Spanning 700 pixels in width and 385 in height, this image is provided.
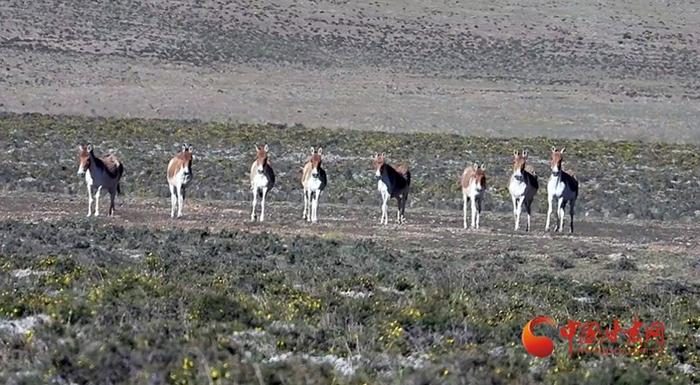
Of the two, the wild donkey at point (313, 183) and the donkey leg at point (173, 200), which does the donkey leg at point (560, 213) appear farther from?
the donkey leg at point (173, 200)

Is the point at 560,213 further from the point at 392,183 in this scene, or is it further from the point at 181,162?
the point at 181,162

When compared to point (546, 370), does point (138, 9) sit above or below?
above

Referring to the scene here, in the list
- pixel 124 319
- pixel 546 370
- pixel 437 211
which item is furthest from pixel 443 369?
pixel 437 211

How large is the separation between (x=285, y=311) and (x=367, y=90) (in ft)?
197

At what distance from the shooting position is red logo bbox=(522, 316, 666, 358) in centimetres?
1277

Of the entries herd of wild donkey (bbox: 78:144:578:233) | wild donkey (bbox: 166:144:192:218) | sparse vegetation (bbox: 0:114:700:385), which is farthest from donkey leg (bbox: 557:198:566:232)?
wild donkey (bbox: 166:144:192:218)

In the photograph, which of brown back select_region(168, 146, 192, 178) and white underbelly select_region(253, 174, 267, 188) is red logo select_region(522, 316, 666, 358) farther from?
brown back select_region(168, 146, 192, 178)

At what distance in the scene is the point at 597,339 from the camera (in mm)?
13266

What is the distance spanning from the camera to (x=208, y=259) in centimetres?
2016

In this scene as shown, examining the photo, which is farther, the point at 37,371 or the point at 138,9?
the point at 138,9

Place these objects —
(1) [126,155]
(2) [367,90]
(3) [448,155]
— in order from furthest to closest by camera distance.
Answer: (2) [367,90], (3) [448,155], (1) [126,155]

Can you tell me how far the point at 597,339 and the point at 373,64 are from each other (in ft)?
231

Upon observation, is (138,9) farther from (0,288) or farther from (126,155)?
(0,288)

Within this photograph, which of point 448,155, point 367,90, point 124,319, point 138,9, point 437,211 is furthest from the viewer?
point 138,9
